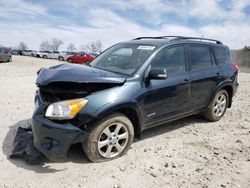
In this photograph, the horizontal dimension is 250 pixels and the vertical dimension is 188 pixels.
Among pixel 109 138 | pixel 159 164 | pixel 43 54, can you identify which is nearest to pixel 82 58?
pixel 43 54

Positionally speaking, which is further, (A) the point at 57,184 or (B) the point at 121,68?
(B) the point at 121,68

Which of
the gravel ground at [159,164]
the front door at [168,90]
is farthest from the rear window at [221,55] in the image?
the gravel ground at [159,164]

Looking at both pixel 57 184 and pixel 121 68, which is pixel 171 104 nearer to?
pixel 121 68

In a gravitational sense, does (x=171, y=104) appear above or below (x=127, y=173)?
above

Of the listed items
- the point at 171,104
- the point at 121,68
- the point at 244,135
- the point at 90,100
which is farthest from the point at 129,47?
the point at 244,135

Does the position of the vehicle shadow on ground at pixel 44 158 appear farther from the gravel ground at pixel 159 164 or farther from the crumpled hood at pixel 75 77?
the crumpled hood at pixel 75 77

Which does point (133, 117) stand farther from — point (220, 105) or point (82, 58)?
point (82, 58)

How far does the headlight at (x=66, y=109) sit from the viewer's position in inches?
121

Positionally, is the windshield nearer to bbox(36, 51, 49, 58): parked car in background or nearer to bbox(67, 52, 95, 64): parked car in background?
bbox(67, 52, 95, 64): parked car in background

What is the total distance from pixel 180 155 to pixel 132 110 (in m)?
1.05

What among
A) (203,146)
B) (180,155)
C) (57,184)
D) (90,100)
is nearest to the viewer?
(57,184)

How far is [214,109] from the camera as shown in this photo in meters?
5.42

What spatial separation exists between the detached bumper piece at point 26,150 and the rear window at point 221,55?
4.06m

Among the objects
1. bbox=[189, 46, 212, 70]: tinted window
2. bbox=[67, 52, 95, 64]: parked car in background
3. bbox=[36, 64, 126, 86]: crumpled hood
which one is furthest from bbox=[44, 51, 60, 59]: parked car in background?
bbox=[36, 64, 126, 86]: crumpled hood
